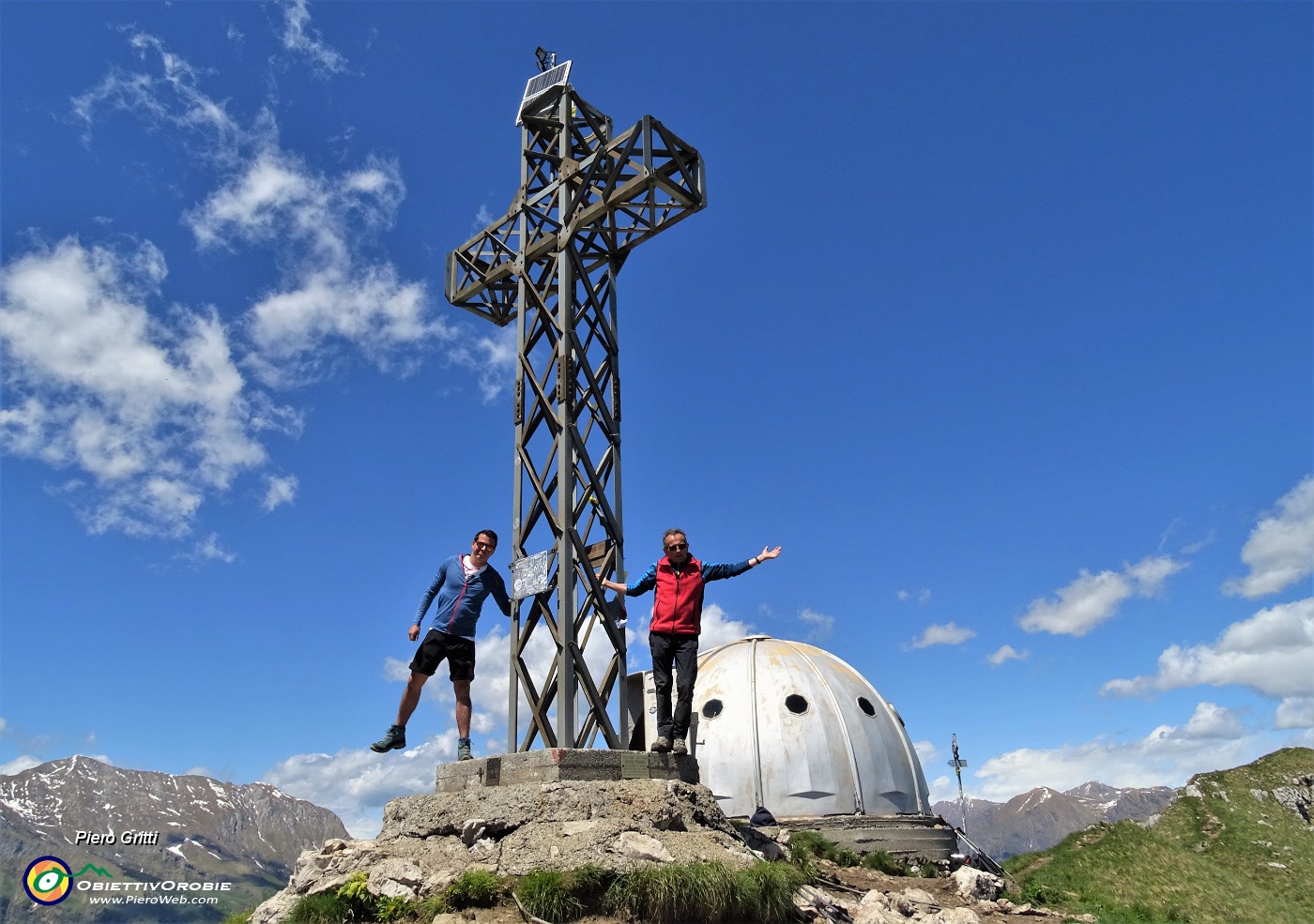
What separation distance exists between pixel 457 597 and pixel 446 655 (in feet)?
1.69

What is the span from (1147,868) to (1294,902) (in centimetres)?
547

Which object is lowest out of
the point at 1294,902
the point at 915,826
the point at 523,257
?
the point at 1294,902

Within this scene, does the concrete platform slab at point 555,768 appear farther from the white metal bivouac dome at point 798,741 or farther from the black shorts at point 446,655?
the white metal bivouac dome at point 798,741

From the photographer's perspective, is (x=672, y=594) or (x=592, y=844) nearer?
(x=592, y=844)

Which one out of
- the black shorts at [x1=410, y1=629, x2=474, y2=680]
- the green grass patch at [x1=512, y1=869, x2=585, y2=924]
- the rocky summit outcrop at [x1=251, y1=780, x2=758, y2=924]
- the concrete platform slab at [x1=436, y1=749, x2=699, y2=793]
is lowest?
the green grass patch at [x1=512, y1=869, x2=585, y2=924]

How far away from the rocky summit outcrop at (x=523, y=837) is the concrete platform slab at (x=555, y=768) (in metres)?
0.16

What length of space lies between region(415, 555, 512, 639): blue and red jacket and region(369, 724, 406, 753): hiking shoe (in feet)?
3.11

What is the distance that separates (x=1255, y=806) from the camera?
30578 millimetres

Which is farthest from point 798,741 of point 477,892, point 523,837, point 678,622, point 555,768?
point 477,892

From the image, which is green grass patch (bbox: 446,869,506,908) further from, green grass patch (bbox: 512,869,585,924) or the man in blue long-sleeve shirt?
the man in blue long-sleeve shirt

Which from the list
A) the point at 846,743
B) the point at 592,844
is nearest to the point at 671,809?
the point at 592,844

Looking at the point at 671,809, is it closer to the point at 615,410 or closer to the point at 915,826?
the point at 615,410

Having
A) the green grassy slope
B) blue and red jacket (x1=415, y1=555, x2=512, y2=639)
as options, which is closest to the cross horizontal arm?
blue and red jacket (x1=415, y1=555, x2=512, y2=639)

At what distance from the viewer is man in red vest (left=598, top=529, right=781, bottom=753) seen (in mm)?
7688
